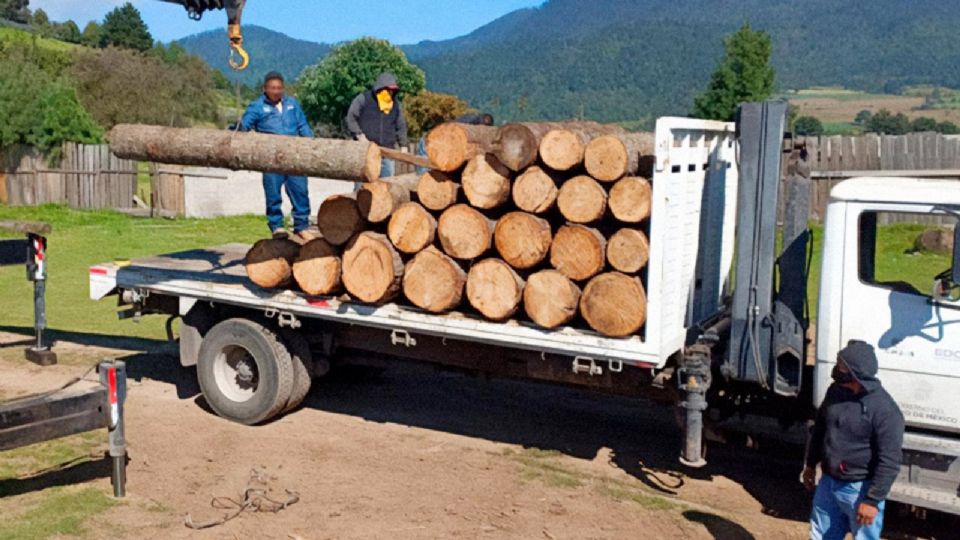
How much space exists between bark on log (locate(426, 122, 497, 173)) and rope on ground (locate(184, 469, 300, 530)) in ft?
8.81

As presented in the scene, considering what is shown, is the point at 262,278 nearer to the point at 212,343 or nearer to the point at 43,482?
the point at 212,343

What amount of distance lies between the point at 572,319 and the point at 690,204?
1.22 m

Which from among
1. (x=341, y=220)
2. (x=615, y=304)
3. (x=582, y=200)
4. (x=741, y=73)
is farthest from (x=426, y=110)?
(x=615, y=304)

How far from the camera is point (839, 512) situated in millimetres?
5910

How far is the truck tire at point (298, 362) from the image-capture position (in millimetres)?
8719

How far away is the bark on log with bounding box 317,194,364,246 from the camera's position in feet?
26.4

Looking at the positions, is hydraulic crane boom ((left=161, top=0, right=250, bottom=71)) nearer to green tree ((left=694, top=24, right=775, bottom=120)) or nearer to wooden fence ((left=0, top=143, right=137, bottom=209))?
wooden fence ((left=0, top=143, right=137, bottom=209))

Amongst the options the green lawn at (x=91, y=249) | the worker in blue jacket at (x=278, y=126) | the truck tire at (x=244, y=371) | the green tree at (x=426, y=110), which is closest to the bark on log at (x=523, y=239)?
the truck tire at (x=244, y=371)

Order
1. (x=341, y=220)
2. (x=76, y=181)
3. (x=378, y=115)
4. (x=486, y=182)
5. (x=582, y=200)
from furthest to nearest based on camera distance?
(x=76, y=181)
(x=378, y=115)
(x=341, y=220)
(x=486, y=182)
(x=582, y=200)

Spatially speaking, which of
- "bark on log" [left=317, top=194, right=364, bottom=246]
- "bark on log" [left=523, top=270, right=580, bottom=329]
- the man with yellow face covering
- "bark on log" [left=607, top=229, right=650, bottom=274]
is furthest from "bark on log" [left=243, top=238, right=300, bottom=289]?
the man with yellow face covering

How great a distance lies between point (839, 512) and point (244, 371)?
17.0 feet

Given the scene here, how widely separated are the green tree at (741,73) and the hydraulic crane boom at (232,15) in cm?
3914

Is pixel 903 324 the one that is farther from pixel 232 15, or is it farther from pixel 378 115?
pixel 378 115

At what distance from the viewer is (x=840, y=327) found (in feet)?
21.5
